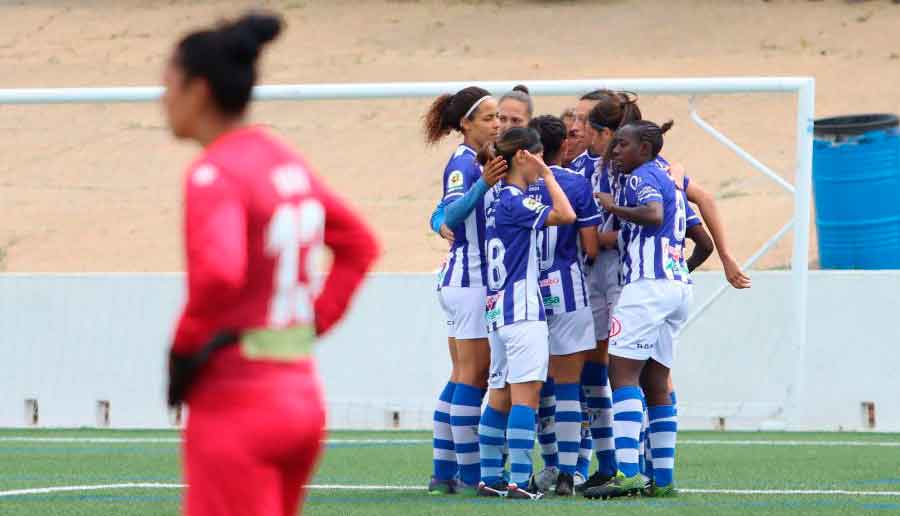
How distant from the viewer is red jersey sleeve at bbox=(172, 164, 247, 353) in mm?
3131

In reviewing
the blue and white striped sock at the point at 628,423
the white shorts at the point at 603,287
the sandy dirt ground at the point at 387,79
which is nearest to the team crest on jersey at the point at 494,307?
the blue and white striped sock at the point at 628,423

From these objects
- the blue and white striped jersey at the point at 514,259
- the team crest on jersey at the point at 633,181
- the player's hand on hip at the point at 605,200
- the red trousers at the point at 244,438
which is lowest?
the red trousers at the point at 244,438

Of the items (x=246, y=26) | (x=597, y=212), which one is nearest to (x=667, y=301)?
(x=597, y=212)

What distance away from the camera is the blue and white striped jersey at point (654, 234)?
7.44 meters

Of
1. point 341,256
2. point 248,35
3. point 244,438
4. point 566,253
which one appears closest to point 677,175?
point 566,253

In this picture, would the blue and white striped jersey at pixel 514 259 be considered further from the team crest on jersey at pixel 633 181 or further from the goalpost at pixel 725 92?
the goalpost at pixel 725 92

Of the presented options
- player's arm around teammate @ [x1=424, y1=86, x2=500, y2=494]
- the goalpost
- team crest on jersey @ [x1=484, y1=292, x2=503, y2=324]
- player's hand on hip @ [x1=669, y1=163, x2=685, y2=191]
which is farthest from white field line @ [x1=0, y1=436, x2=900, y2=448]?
team crest on jersey @ [x1=484, y1=292, x2=503, y2=324]

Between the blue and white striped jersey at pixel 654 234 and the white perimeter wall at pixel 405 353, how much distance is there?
15.1 feet

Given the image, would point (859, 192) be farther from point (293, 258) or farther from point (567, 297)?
point (293, 258)

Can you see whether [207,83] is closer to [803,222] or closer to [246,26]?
[246,26]

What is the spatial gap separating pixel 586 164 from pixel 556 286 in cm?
81

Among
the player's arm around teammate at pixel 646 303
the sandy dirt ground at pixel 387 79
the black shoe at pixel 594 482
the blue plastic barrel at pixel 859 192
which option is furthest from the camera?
the blue plastic barrel at pixel 859 192

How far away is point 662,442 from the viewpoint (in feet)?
24.7

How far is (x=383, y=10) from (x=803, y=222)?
30.4 meters
